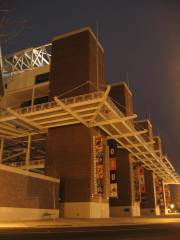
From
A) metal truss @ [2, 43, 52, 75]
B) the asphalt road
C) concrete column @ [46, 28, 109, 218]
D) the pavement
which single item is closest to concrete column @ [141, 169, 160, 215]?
concrete column @ [46, 28, 109, 218]

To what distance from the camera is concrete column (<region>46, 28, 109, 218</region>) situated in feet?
105

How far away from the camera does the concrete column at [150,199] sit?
62.3m

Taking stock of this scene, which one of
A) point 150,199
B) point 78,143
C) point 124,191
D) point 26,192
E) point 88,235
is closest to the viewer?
point 88,235

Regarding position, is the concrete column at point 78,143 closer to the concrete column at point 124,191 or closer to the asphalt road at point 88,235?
the concrete column at point 124,191

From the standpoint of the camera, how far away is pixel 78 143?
111ft

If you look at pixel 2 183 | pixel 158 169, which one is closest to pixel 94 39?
pixel 2 183

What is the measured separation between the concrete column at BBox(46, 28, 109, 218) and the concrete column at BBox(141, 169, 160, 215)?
30.1 m

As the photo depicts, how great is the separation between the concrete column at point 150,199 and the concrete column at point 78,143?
30.1 meters

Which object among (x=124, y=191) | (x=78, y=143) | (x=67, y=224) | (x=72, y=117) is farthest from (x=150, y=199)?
(x=67, y=224)

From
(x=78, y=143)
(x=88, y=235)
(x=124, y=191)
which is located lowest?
(x=88, y=235)

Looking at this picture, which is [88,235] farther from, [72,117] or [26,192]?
[72,117]

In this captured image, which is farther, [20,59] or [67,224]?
[20,59]

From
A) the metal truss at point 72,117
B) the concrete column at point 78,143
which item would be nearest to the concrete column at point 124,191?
the metal truss at point 72,117

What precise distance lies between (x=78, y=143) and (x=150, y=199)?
35.8 metres
